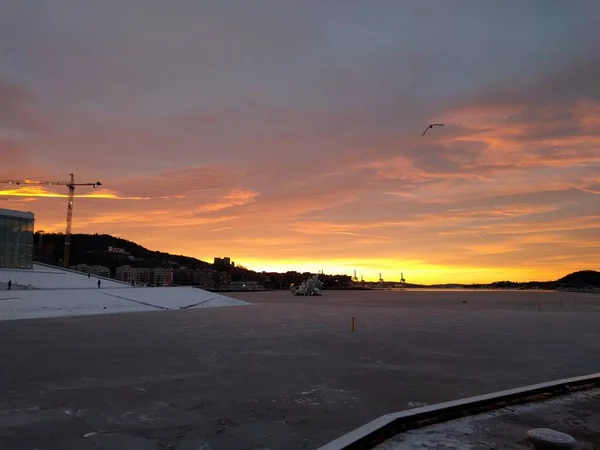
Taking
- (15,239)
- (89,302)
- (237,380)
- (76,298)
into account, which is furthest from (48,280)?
(237,380)

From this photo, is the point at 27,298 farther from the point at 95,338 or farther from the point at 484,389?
the point at 484,389

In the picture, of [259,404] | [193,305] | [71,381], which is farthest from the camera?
[193,305]

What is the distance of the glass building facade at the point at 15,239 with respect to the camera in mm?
76875

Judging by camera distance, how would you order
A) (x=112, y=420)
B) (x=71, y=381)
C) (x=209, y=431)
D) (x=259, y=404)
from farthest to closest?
(x=71, y=381)
(x=259, y=404)
(x=112, y=420)
(x=209, y=431)

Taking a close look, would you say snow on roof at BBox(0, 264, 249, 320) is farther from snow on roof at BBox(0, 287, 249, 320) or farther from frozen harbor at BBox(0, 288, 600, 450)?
frozen harbor at BBox(0, 288, 600, 450)

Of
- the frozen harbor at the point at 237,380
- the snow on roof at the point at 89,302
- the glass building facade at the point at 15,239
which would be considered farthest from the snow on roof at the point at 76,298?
the frozen harbor at the point at 237,380

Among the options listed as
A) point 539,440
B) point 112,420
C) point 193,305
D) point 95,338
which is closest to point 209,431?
point 112,420

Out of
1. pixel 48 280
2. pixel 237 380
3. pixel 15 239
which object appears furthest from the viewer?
pixel 15 239

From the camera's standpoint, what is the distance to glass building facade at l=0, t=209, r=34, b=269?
252 feet

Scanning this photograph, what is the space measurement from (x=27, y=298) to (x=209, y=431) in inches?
1761

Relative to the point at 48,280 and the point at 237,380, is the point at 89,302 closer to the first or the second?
the point at 48,280

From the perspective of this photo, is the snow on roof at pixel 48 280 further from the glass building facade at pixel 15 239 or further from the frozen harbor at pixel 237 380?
the frozen harbor at pixel 237 380

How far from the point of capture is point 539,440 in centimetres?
811

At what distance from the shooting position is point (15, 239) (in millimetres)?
78812
